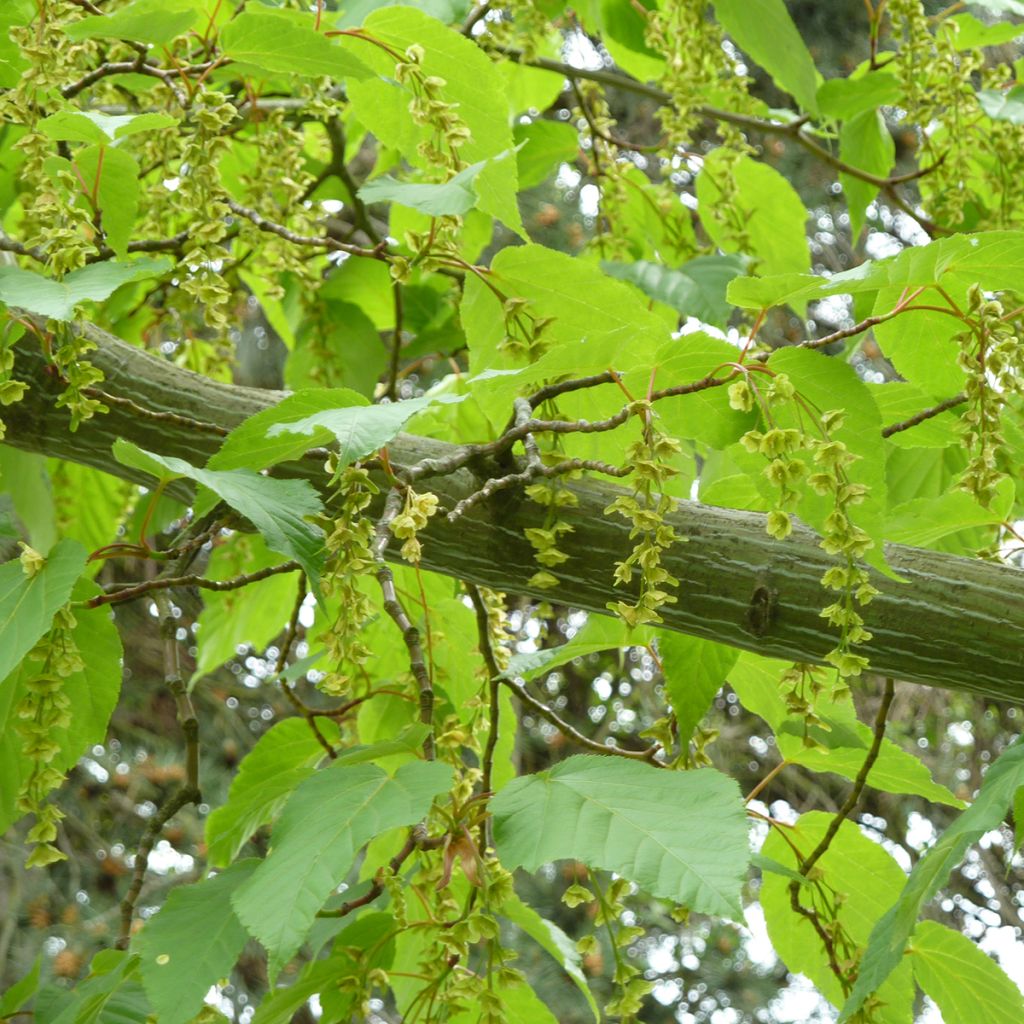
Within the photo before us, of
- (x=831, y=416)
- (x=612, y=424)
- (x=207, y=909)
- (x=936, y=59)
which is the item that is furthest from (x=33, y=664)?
(x=936, y=59)

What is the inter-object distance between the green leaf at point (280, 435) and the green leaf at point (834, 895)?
58 cm

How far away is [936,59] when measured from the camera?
1568 mm

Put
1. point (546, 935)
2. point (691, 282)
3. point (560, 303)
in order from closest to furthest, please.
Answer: point (546, 935) → point (560, 303) → point (691, 282)

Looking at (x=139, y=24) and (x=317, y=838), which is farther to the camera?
(x=139, y=24)

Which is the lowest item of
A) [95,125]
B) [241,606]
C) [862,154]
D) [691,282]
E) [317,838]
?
[241,606]

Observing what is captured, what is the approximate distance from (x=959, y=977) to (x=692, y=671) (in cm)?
36

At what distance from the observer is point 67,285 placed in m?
0.91

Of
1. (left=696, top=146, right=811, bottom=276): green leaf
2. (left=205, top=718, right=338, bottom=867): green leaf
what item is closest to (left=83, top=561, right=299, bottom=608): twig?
(left=205, top=718, right=338, bottom=867): green leaf

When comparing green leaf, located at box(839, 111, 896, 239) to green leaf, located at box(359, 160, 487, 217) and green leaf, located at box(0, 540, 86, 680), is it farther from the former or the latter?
green leaf, located at box(0, 540, 86, 680)

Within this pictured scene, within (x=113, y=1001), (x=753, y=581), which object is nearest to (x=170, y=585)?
(x=113, y=1001)

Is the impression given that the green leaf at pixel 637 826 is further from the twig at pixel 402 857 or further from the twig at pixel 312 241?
the twig at pixel 312 241

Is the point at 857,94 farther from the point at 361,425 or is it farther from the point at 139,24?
the point at 361,425

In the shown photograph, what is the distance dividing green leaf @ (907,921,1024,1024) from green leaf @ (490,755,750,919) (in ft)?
1.38

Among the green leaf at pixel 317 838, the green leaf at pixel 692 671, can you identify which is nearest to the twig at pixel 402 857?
the green leaf at pixel 317 838
